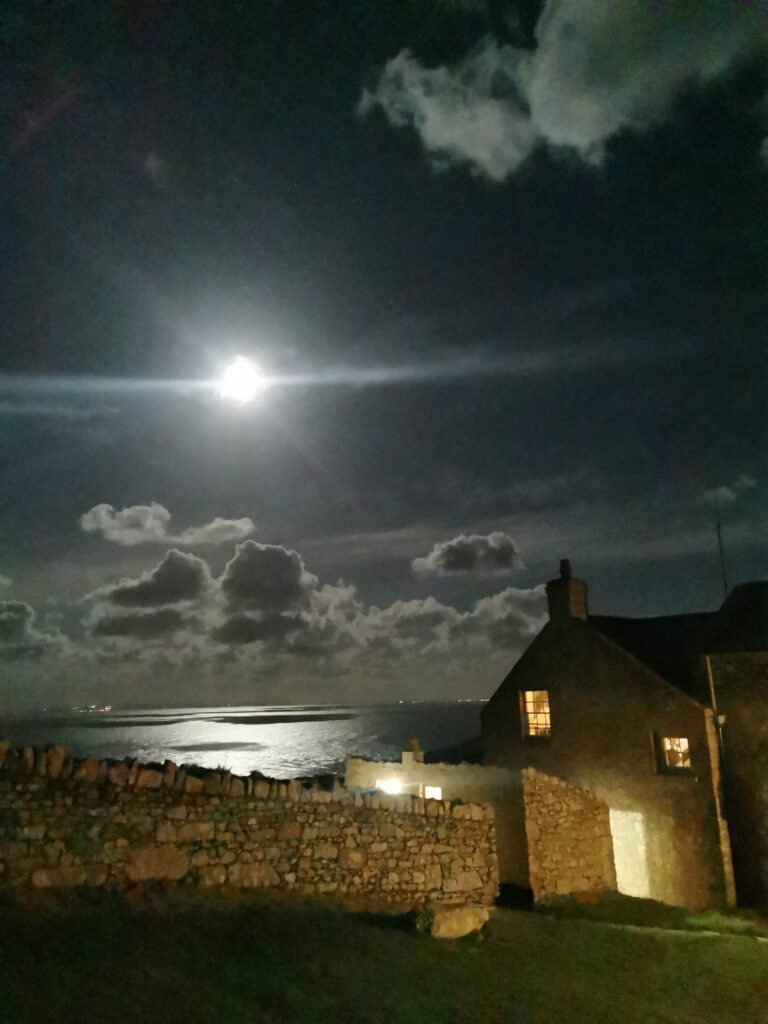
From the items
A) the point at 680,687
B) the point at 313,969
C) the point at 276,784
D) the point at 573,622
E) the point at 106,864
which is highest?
the point at 573,622

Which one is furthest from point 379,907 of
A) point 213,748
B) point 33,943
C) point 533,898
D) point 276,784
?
point 213,748

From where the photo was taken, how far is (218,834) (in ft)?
35.0

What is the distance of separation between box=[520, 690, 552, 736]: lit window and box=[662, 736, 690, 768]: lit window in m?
4.42

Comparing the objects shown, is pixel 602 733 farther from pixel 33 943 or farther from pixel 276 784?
pixel 33 943

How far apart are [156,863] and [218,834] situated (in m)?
Result: 0.99

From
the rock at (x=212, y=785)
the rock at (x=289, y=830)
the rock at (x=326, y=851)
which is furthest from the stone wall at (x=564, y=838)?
the rock at (x=212, y=785)

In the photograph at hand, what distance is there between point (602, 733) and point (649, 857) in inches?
156

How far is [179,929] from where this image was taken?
9297mm

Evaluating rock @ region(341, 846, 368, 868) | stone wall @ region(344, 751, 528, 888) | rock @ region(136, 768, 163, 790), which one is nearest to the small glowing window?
stone wall @ region(344, 751, 528, 888)

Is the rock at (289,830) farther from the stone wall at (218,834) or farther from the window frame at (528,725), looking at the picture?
the window frame at (528,725)

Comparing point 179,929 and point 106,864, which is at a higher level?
point 106,864

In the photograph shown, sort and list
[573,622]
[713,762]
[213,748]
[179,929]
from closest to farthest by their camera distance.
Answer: [179,929]
[713,762]
[573,622]
[213,748]

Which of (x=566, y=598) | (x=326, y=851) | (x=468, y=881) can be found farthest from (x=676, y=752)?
(x=326, y=851)

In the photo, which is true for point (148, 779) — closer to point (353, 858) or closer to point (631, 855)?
point (353, 858)
